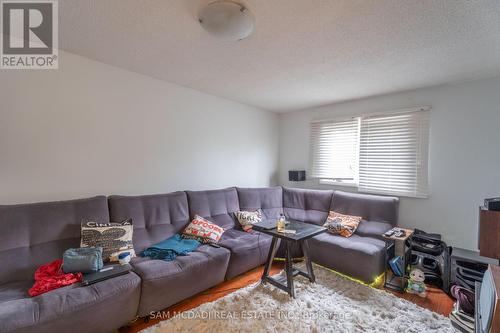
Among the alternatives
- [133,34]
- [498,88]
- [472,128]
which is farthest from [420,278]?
[133,34]

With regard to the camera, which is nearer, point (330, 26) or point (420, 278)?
point (330, 26)

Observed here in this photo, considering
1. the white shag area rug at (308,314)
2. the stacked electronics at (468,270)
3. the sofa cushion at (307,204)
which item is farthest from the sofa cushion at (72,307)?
the stacked electronics at (468,270)

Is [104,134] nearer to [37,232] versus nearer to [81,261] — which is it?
[37,232]

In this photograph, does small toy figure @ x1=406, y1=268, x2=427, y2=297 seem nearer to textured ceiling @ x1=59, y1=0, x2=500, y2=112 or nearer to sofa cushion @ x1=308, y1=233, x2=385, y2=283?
sofa cushion @ x1=308, y1=233, x2=385, y2=283

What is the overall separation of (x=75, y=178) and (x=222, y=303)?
1955 millimetres

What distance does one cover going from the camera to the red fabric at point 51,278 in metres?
1.58

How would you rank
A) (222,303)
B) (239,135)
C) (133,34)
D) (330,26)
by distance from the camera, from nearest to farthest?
(330,26) < (133,34) < (222,303) < (239,135)

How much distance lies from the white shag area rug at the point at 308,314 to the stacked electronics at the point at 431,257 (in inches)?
25.2

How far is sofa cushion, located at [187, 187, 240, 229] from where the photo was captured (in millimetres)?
2980

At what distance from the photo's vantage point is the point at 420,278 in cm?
244

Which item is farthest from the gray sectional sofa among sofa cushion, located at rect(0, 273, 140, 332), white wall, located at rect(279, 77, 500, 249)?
white wall, located at rect(279, 77, 500, 249)

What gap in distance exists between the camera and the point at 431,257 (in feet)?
8.53

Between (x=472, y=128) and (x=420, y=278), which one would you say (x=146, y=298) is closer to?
(x=420, y=278)

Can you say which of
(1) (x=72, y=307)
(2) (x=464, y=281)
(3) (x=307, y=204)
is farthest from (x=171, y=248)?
(2) (x=464, y=281)
